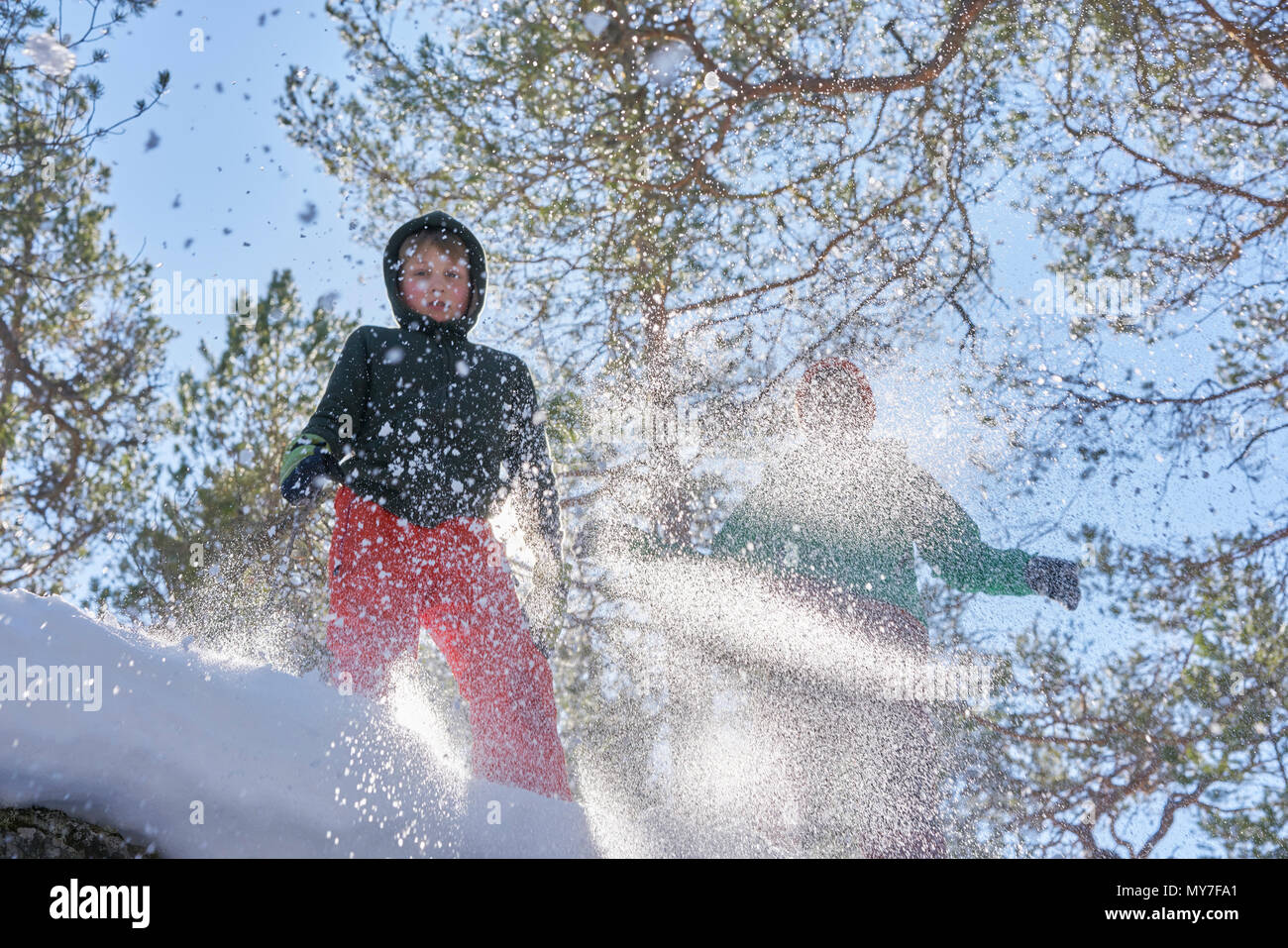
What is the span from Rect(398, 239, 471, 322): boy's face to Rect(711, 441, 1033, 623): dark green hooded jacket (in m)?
0.93

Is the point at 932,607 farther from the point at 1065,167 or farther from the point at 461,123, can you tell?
the point at 461,123

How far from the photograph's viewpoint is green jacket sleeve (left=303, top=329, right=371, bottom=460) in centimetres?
193

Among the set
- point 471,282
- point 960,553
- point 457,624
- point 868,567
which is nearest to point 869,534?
point 868,567

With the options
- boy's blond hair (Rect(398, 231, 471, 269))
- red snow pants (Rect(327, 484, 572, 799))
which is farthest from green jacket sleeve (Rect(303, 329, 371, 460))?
boy's blond hair (Rect(398, 231, 471, 269))

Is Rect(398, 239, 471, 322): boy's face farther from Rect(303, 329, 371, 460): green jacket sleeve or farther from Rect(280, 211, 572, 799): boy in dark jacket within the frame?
Rect(303, 329, 371, 460): green jacket sleeve

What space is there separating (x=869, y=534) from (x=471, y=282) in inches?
47.9

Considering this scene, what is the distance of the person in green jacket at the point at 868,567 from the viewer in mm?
2080

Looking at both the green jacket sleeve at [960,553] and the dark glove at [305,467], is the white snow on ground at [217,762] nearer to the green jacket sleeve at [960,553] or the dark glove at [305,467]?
the dark glove at [305,467]

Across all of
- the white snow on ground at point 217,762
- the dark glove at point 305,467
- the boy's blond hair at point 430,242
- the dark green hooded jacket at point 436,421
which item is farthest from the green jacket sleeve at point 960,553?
the dark glove at point 305,467

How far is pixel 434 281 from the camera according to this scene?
2176mm

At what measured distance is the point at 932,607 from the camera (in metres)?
4.10

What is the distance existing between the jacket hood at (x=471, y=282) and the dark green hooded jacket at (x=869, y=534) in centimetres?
88
